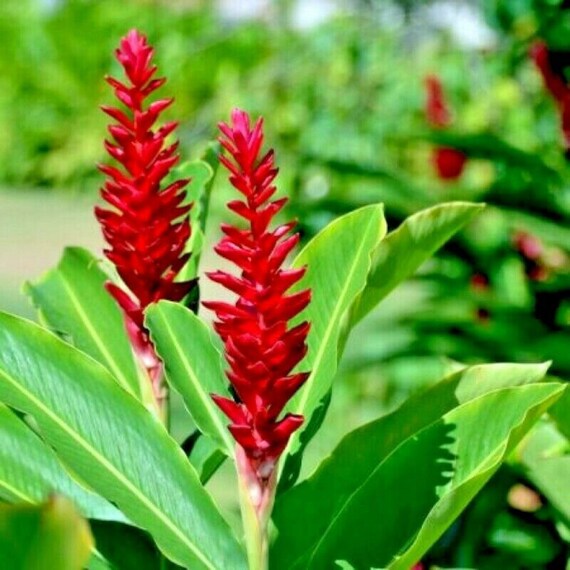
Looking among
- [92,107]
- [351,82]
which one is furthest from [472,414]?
[92,107]

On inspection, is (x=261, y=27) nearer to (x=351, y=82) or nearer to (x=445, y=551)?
(x=351, y=82)

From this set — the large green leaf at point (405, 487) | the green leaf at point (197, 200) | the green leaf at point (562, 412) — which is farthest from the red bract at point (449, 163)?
the large green leaf at point (405, 487)

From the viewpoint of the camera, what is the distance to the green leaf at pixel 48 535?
2.26 feet

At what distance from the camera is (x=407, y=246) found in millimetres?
1121

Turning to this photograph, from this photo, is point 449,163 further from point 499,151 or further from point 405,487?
point 405,487

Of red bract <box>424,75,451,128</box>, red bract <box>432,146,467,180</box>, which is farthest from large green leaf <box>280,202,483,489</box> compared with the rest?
red bract <box>424,75,451,128</box>

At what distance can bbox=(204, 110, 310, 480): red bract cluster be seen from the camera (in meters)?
0.97

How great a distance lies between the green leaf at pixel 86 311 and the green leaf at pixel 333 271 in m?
0.18

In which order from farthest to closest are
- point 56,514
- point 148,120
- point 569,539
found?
point 569,539, point 148,120, point 56,514

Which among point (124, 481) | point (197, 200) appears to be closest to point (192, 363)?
point (124, 481)

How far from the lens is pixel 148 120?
3.53ft

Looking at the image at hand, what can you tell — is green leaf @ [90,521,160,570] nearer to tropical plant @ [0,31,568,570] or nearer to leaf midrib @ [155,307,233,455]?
tropical plant @ [0,31,568,570]

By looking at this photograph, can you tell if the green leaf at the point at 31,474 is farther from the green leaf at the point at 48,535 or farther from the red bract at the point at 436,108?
the red bract at the point at 436,108

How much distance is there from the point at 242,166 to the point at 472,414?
0.26 m
